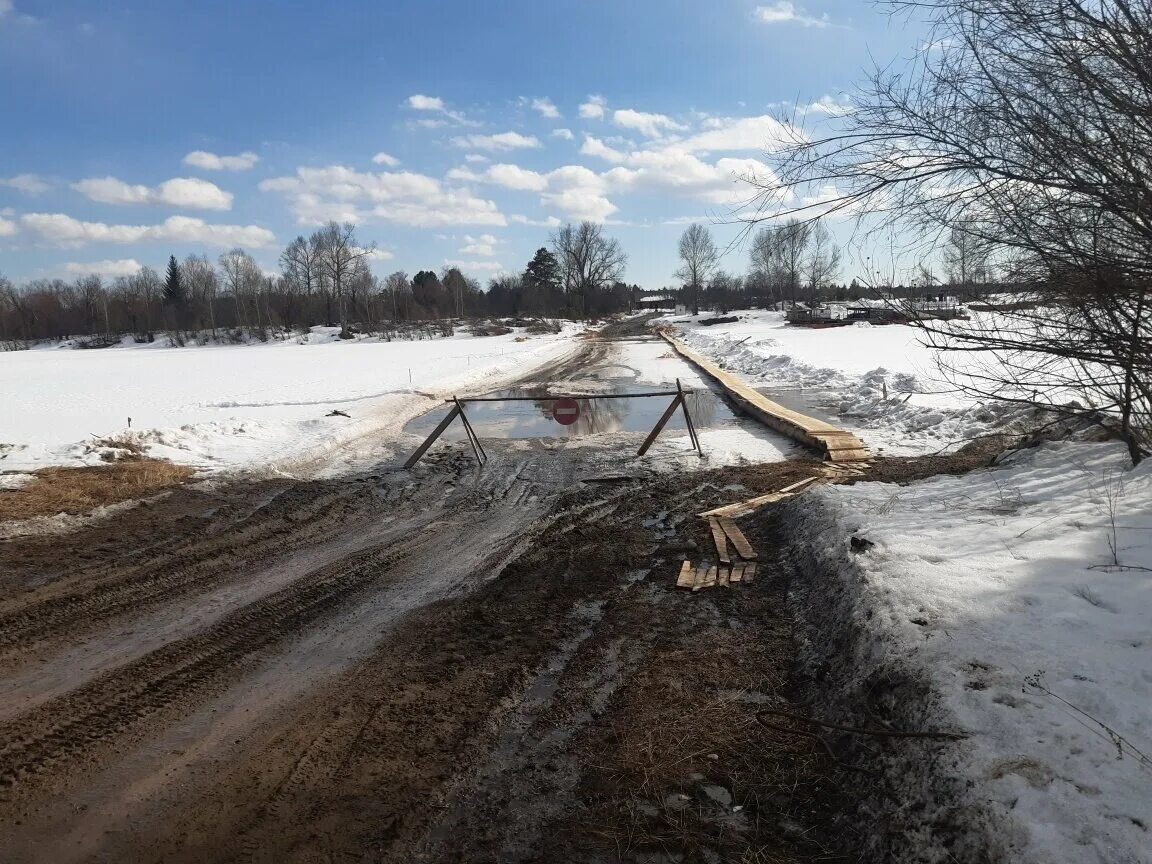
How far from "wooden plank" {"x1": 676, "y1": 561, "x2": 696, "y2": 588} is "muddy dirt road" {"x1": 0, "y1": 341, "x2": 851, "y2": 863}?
16cm

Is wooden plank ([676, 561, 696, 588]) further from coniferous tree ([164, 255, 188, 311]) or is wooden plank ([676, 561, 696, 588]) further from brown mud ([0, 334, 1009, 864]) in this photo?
coniferous tree ([164, 255, 188, 311])

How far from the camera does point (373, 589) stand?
20.1 feet

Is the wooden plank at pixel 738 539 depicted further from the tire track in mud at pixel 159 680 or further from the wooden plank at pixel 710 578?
the tire track in mud at pixel 159 680

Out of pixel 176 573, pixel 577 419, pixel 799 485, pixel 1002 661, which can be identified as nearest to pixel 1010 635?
pixel 1002 661

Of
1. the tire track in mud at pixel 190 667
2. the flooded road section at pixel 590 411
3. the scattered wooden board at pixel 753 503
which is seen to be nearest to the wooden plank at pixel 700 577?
the scattered wooden board at pixel 753 503

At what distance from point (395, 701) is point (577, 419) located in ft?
36.3

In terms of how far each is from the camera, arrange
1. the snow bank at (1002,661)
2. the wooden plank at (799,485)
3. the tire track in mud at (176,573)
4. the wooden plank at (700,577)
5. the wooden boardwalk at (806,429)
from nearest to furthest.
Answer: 1. the snow bank at (1002,661)
2. the tire track in mud at (176,573)
3. the wooden plank at (700,577)
4. the wooden plank at (799,485)
5. the wooden boardwalk at (806,429)

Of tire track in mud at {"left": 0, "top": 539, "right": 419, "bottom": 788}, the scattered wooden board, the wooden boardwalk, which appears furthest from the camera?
the wooden boardwalk

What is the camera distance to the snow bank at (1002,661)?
2.69 m

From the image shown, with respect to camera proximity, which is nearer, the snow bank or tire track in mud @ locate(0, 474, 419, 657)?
the snow bank

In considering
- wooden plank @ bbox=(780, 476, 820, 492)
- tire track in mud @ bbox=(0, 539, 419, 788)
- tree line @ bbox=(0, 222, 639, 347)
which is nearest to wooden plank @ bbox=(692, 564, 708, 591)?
wooden plank @ bbox=(780, 476, 820, 492)

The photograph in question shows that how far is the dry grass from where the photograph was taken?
8.28 m

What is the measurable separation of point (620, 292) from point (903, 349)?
321ft

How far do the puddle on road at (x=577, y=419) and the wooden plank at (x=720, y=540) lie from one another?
6.00m
